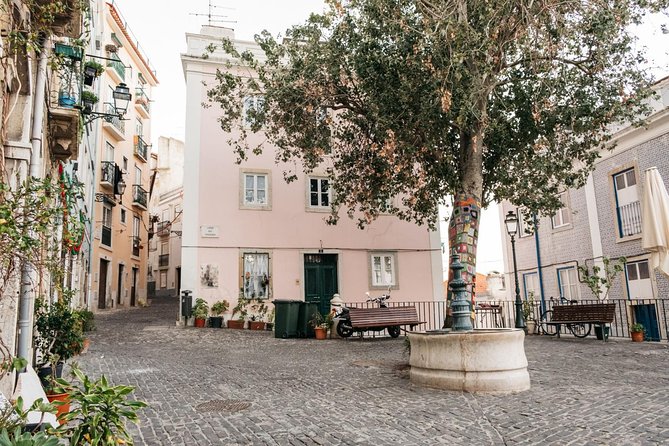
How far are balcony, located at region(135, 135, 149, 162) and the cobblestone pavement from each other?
2302 cm

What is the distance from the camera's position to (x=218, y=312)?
1711cm

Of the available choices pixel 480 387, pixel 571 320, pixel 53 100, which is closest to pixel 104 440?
pixel 480 387

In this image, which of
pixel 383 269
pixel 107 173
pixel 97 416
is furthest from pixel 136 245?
pixel 97 416

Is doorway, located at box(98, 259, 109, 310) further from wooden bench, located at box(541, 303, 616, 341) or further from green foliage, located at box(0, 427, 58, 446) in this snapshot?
green foliage, located at box(0, 427, 58, 446)

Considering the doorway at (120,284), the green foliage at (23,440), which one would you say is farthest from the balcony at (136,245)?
the green foliage at (23,440)

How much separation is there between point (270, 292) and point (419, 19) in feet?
34.7

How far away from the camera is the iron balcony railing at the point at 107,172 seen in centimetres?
2636

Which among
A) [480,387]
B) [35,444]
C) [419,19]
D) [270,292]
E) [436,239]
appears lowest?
[480,387]

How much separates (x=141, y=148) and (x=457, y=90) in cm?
2707

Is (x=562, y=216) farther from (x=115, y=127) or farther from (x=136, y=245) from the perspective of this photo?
(x=136, y=245)

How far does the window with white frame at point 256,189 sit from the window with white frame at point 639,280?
1300cm

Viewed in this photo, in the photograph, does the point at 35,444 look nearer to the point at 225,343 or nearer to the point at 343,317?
the point at 225,343

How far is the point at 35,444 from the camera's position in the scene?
262cm

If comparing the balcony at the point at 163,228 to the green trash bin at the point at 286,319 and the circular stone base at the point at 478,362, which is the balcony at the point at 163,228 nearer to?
the green trash bin at the point at 286,319
